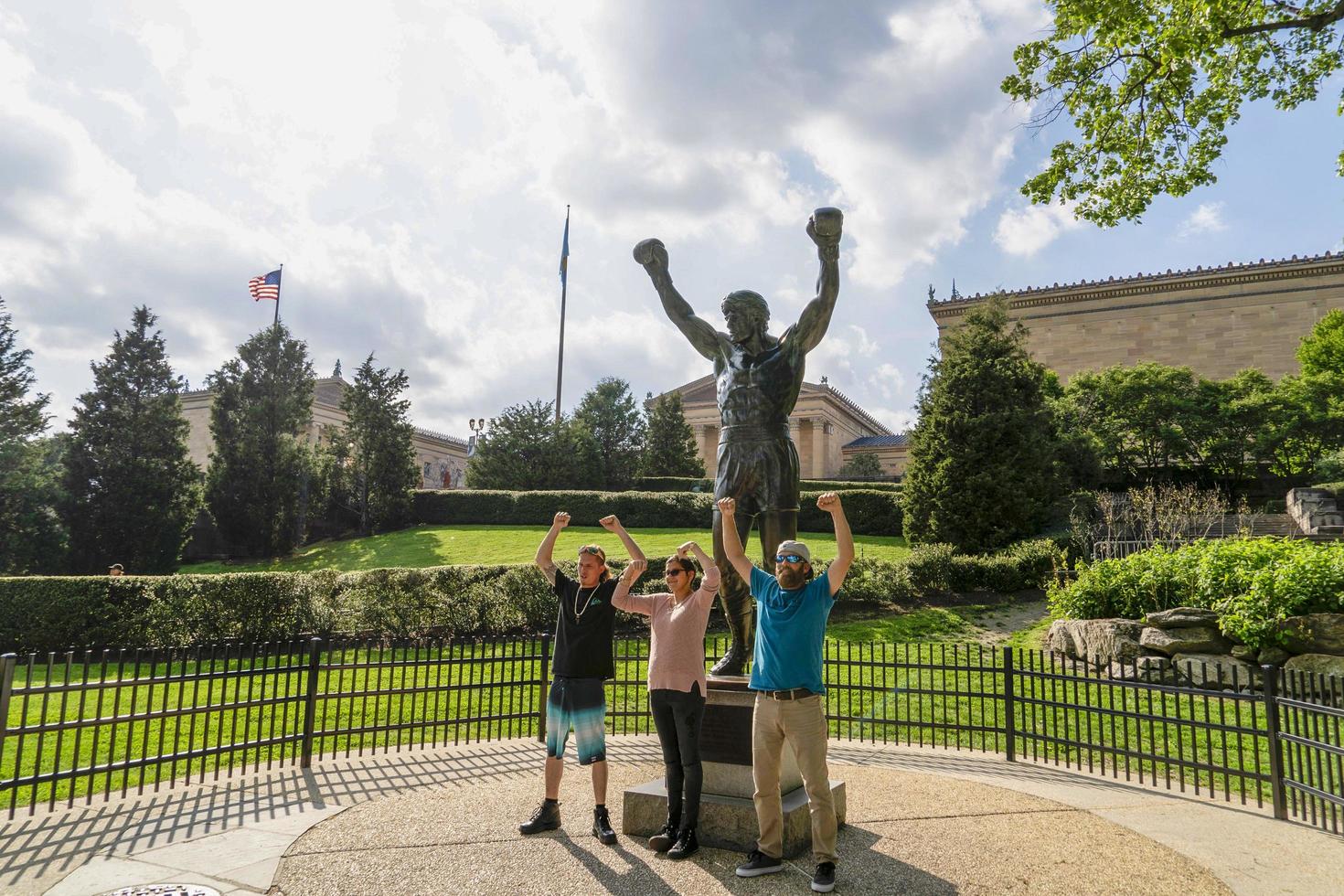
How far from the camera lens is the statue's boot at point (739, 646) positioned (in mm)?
5699

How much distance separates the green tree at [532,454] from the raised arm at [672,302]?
96.4 ft

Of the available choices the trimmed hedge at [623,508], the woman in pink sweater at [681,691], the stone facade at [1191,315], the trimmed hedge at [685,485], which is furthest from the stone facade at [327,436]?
the stone facade at [1191,315]

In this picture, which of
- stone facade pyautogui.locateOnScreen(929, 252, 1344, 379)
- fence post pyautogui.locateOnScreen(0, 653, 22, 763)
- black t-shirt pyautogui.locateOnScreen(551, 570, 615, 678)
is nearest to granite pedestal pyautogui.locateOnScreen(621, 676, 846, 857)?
black t-shirt pyautogui.locateOnScreen(551, 570, 615, 678)

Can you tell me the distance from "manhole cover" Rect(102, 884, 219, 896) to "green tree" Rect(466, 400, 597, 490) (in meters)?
31.2

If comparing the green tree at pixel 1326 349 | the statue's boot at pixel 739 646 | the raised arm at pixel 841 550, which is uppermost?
the green tree at pixel 1326 349

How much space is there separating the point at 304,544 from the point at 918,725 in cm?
3004

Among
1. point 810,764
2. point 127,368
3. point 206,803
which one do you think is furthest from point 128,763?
point 127,368

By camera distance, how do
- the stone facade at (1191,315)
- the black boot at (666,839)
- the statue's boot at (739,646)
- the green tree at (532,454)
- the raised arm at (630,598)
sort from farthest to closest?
the stone facade at (1191,315) < the green tree at (532,454) < the statue's boot at (739,646) < the raised arm at (630,598) < the black boot at (666,839)

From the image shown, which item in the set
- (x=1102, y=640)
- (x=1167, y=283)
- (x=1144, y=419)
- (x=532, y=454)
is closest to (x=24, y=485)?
(x=532, y=454)

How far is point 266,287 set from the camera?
37.2 m

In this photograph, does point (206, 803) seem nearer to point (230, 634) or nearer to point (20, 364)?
point (230, 634)

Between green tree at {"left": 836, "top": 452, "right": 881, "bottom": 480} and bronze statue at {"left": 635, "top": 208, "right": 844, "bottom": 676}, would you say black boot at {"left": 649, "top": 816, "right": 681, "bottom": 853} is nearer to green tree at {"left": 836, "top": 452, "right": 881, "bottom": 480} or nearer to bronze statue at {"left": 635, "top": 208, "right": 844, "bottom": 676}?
bronze statue at {"left": 635, "top": 208, "right": 844, "bottom": 676}

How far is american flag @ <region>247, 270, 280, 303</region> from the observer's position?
122 feet

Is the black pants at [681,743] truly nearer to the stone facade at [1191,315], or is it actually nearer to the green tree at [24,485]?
the green tree at [24,485]
